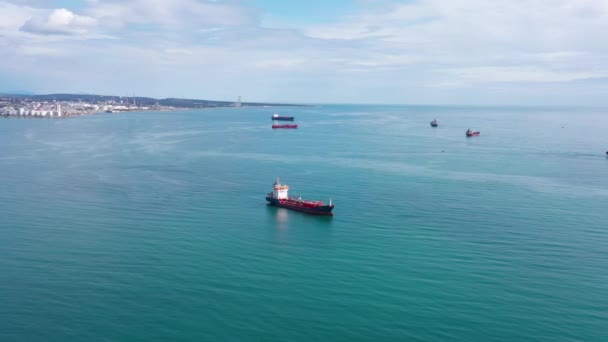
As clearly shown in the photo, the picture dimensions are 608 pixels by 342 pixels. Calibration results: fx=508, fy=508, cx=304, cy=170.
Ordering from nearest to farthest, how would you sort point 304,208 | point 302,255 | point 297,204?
point 302,255 < point 304,208 < point 297,204

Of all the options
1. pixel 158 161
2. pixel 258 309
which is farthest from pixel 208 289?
pixel 158 161

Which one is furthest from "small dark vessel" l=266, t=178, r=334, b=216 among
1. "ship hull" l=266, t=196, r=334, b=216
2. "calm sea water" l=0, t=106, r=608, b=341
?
"calm sea water" l=0, t=106, r=608, b=341

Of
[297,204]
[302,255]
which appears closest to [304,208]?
[297,204]

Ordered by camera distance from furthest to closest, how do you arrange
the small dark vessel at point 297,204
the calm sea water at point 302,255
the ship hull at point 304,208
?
the small dark vessel at point 297,204 → the ship hull at point 304,208 → the calm sea water at point 302,255

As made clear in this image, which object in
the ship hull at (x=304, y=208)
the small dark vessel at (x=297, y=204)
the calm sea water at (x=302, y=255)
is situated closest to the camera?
the calm sea water at (x=302, y=255)

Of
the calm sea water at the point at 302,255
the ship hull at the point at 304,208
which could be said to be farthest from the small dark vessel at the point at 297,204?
the calm sea water at the point at 302,255

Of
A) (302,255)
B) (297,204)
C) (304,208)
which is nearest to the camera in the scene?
(302,255)

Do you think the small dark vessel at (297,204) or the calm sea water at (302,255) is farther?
the small dark vessel at (297,204)

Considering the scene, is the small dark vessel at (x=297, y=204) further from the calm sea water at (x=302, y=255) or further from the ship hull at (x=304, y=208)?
the calm sea water at (x=302, y=255)

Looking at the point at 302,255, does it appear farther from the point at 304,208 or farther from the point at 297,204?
the point at 297,204
